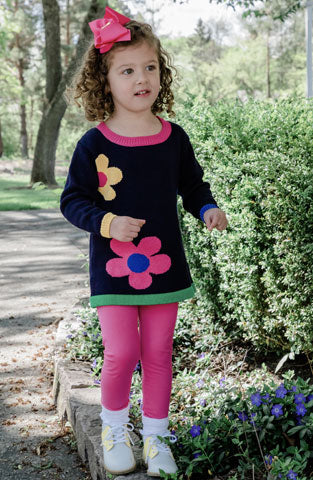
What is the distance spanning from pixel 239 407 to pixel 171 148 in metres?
1.06

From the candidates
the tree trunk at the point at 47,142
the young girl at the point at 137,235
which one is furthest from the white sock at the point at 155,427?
the tree trunk at the point at 47,142

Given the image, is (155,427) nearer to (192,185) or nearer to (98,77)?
(192,185)

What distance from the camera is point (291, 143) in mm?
2861

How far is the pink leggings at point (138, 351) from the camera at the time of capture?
2158mm

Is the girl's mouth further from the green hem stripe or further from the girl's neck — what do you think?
the green hem stripe

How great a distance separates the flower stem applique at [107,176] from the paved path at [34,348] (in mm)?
1257

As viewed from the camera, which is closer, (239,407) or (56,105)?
(239,407)

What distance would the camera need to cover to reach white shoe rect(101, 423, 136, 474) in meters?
2.19

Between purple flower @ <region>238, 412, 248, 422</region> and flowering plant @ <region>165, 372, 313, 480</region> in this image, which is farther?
purple flower @ <region>238, 412, 248, 422</region>

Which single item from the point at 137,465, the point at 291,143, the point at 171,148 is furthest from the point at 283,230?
the point at 137,465

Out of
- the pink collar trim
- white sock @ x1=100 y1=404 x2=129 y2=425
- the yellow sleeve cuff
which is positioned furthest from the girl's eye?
white sock @ x1=100 y1=404 x2=129 y2=425

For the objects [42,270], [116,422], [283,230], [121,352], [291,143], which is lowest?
[42,270]

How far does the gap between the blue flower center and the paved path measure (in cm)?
102

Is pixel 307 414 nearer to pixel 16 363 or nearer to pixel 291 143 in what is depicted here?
pixel 291 143
